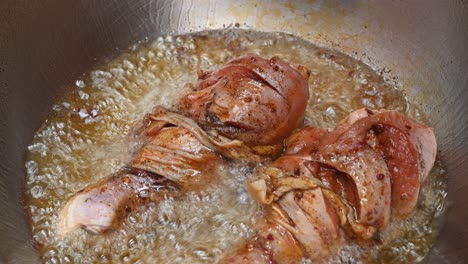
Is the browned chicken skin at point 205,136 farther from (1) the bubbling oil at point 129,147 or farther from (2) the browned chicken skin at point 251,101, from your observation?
(1) the bubbling oil at point 129,147

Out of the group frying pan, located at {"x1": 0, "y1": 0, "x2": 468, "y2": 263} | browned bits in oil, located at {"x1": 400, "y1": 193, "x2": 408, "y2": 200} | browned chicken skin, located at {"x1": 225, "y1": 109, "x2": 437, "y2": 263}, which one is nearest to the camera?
browned chicken skin, located at {"x1": 225, "y1": 109, "x2": 437, "y2": 263}

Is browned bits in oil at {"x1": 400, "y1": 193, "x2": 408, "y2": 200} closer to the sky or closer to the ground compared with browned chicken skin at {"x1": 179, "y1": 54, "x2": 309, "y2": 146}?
closer to the ground

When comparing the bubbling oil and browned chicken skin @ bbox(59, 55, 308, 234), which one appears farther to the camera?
the bubbling oil

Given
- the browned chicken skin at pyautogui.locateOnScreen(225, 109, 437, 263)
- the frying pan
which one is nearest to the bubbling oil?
the frying pan

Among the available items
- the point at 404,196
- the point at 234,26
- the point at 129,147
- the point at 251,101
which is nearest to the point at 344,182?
the point at 404,196

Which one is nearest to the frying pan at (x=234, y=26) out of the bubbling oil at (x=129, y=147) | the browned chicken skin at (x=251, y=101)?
the bubbling oil at (x=129, y=147)

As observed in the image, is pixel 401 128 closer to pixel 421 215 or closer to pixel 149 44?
pixel 421 215

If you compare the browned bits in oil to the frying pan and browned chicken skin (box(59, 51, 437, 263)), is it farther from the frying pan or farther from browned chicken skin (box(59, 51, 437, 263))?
the frying pan
